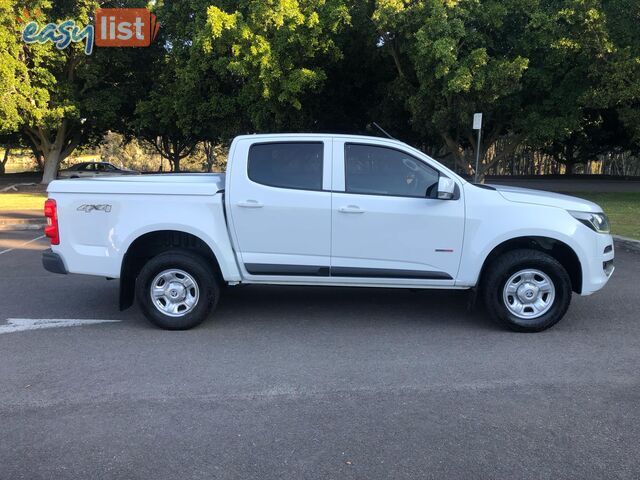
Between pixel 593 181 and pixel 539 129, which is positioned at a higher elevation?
pixel 539 129

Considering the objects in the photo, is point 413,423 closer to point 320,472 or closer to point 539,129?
point 320,472

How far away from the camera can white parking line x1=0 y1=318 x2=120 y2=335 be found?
5.93 meters

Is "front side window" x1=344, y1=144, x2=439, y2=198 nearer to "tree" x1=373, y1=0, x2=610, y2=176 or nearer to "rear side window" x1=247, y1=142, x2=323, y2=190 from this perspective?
"rear side window" x1=247, y1=142, x2=323, y2=190

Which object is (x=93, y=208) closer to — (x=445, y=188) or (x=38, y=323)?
(x=38, y=323)

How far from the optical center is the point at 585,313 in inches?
257

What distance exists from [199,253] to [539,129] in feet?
60.1

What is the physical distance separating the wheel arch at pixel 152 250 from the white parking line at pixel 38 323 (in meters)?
0.45

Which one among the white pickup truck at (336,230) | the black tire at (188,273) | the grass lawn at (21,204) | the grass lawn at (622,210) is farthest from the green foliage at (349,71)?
the black tire at (188,273)

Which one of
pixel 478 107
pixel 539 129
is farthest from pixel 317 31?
pixel 539 129

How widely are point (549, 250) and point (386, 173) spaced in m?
1.94

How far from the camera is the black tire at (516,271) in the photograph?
225 inches

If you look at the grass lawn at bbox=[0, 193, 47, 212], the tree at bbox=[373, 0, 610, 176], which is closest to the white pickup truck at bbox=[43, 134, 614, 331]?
the tree at bbox=[373, 0, 610, 176]

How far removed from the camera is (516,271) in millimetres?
5762

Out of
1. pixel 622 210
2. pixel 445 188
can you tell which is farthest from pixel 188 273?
pixel 622 210
